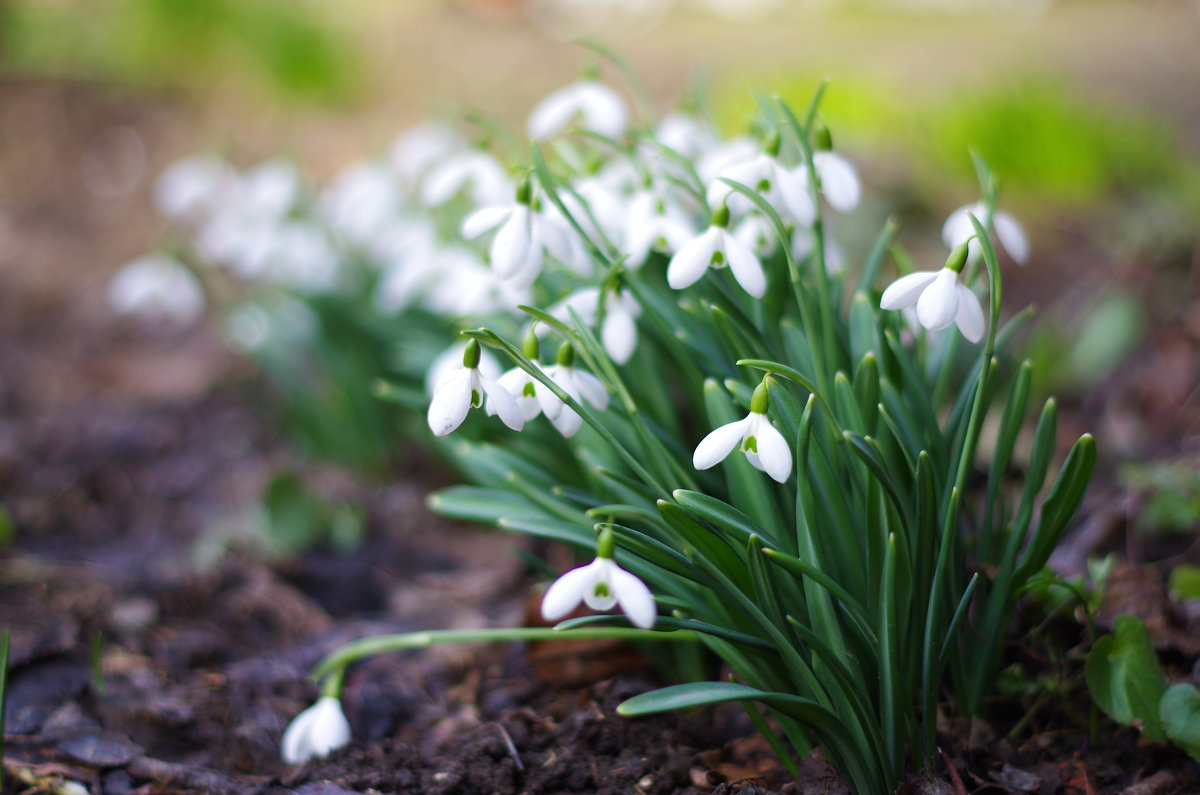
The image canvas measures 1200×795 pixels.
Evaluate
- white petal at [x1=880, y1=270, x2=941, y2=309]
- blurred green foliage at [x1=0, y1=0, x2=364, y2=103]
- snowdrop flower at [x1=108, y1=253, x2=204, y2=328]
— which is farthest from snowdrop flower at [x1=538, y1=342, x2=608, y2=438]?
blurred green foliage at [x1=0, y1=0, x2=364, y2=103]

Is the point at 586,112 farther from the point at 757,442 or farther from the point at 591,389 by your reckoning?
the point at 757,442

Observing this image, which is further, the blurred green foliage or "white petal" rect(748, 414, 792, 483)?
the blurred green foliage

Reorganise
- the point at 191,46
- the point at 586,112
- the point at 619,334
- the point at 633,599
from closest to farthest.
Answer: the point at 633,599, the point at 619,334, the point at 586,112, the point at 191,46

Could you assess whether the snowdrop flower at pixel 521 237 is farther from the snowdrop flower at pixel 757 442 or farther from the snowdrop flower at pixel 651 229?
the snowdrop flower at pixel 757 442

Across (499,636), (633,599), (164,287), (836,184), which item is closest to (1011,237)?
(836,184)

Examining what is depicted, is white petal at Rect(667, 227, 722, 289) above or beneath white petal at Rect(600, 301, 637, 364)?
above

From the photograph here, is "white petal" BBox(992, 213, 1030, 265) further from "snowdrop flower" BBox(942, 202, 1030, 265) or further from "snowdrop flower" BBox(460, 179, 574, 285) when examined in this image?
"snowdrop flower" BBox(460, 179, 574, 285)

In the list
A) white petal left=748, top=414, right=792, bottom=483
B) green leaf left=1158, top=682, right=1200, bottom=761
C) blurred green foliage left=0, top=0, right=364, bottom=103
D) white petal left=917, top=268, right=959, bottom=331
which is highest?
blurred green foliage left=0, top=0, right=364, bottom=103
